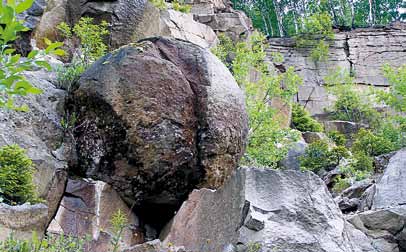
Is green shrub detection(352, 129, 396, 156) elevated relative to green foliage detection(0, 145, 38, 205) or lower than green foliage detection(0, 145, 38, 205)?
lower

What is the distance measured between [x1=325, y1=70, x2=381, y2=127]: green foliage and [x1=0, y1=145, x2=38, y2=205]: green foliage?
16907mm

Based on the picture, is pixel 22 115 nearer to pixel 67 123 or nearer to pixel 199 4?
pixel 67 123

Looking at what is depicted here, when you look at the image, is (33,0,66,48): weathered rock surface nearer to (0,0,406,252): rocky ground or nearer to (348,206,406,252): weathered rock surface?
(0,0,406,252): rocky ground

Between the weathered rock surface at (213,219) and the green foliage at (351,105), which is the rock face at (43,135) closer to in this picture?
the weathered rock surface at (213,219)

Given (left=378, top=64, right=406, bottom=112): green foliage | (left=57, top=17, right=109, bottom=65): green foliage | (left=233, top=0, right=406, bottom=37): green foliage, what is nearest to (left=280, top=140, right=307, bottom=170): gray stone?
(left=378, top=64, right=406, bottom=112): green foliage

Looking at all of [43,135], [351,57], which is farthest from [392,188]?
[351,57]

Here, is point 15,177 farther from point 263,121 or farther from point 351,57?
point 351,57

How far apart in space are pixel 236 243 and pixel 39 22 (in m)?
8.21

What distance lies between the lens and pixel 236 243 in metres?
5.47

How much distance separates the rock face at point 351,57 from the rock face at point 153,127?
54.9 feet

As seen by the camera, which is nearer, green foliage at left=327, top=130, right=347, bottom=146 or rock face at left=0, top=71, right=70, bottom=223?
rock face at left=0, top=71, right=70, bottom=223

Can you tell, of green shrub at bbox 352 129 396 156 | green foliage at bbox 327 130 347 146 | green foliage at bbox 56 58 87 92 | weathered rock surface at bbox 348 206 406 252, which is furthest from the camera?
green foliage at bbox 327 130 347 146

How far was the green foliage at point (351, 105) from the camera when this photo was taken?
22.0m

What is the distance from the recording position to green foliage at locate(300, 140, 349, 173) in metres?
15.2
